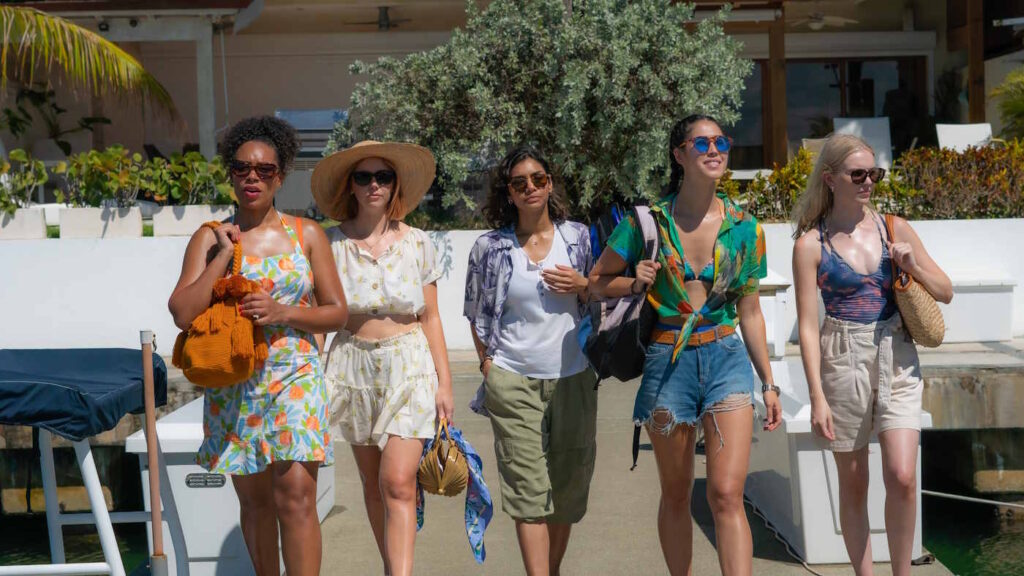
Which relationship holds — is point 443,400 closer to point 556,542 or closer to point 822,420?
point 556,542

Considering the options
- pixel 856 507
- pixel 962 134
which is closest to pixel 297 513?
pixel 856 507

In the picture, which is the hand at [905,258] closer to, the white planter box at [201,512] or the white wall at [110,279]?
the white planter box at [201,512]

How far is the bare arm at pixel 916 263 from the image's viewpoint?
400 centimetres

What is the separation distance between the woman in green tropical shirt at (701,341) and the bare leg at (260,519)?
53.4 inches

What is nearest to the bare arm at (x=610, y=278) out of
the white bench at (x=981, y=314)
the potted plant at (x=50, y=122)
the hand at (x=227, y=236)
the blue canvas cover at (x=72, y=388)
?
the hand at (x=227, y=236)

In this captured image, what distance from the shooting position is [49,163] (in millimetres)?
14070

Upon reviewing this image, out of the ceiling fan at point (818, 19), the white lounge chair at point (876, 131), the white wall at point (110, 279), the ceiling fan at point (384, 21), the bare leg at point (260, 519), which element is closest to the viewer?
the bare leg at point (260, 519)

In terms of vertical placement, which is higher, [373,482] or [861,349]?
[861,349]

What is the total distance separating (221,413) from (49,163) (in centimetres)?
1165

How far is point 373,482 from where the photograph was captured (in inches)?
170

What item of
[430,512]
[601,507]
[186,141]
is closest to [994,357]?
[601,507]

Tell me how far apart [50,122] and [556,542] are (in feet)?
45.7

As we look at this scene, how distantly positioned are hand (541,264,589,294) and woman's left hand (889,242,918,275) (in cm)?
114

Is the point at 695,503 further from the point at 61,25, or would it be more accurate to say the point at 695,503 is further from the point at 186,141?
the point at 186,141
